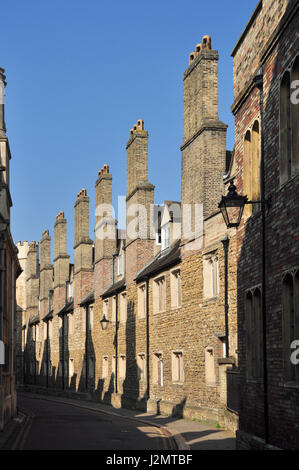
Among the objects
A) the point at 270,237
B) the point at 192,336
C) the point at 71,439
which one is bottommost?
the point at 71,439

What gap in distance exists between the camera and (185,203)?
27547 millimetres

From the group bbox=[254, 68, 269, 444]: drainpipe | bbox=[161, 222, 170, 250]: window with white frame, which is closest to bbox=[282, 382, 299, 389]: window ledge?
bbox=[254, 68, 269, 444]: drainpipe

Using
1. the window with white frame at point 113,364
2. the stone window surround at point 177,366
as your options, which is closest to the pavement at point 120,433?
the stone window surround at point 177,366

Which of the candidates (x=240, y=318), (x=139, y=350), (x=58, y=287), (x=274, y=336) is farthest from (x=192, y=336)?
(x=58, y=287)

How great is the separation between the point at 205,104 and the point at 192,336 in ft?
29.3

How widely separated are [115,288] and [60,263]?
1861 cm

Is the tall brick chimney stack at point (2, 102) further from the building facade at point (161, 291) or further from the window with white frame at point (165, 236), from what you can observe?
the window with white frame at point (165, 236)

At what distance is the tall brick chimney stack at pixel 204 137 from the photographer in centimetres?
2598

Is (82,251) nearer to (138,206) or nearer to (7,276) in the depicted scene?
(138,206)

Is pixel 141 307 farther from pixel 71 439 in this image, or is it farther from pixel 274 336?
pixel 274 336

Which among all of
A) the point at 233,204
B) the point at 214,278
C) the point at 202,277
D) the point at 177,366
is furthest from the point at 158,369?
the point at 233,204

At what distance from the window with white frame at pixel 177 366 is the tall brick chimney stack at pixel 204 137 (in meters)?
6.20

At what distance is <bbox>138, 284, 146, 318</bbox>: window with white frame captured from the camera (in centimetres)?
3325

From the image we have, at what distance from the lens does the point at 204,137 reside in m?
A: 26.3
